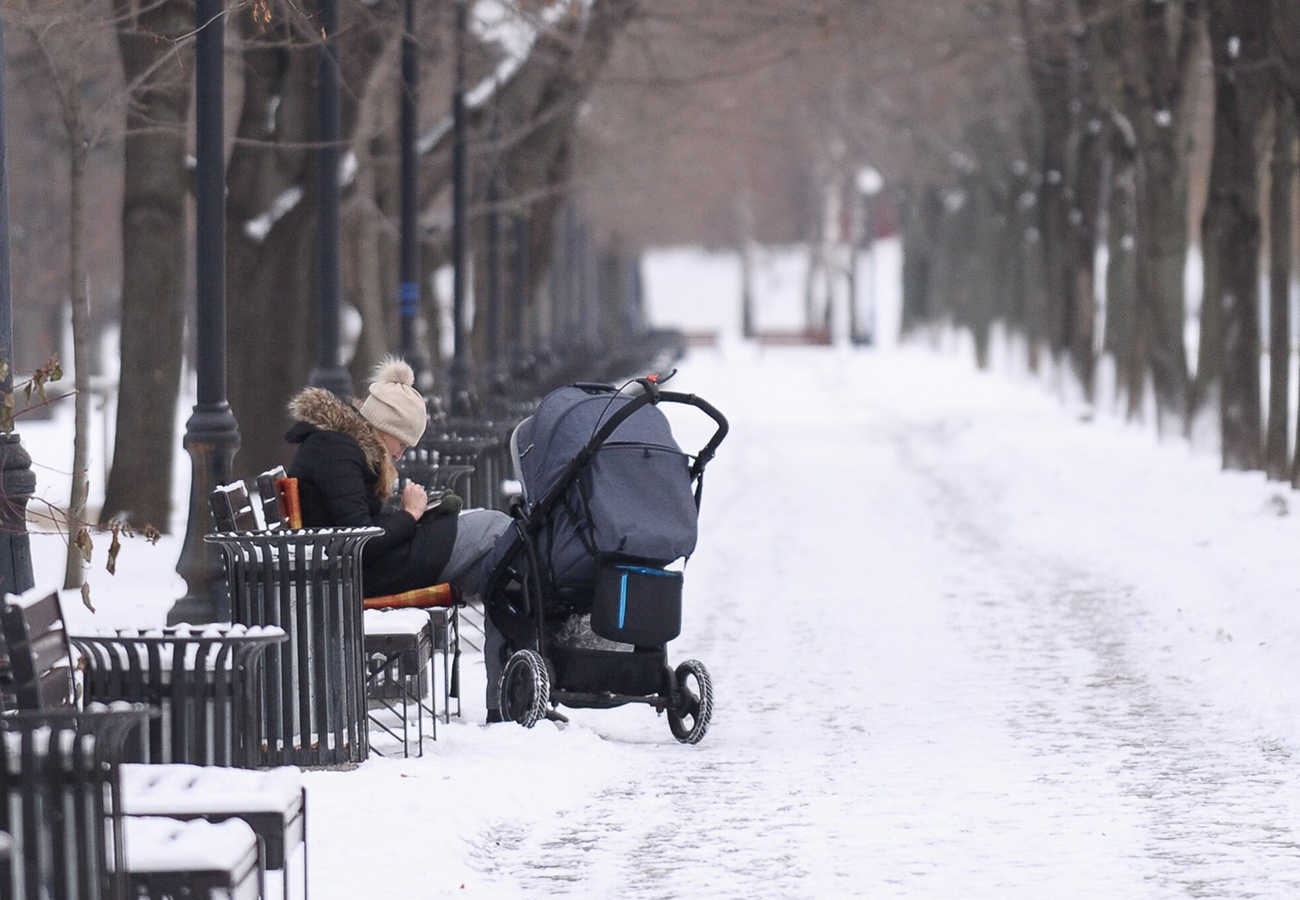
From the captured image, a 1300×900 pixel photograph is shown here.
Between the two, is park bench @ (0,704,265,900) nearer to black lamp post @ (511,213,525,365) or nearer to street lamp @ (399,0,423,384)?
street lamp @ (399,0,423,384)

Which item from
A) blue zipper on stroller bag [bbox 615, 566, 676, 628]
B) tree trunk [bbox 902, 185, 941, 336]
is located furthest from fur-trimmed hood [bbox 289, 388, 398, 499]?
tree trunk [bbox 902, 185, 941, 336]

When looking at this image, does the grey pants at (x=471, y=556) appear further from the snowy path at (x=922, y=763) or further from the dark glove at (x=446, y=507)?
the snowy path at (x=922, y=763)

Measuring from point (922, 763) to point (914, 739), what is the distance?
587mm

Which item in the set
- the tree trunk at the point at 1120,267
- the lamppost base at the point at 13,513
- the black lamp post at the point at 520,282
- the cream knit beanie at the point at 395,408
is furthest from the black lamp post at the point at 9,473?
the black lamp post at the point at 520,282

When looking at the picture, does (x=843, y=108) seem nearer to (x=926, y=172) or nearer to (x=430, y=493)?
(x=926, y=172)

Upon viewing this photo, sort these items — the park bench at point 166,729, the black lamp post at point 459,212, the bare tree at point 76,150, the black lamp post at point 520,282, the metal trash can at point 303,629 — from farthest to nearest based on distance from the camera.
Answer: the black lamp post at point 520,282 → the black lamp post at point 459,212 → the bare tree at point 76,150 → the metal trash can at point 303,629 → the park bench at point 166,729

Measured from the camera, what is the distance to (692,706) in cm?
983

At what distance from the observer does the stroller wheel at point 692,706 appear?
9680 millimetres

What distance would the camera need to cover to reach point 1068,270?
121ft

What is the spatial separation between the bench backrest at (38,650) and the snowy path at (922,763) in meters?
1.43

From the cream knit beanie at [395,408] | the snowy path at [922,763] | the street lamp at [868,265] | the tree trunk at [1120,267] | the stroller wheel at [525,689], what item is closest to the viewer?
the snowy path at [922,763]

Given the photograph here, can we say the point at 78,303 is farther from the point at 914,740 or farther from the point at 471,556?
the point at 914,740

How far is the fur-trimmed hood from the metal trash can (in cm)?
124

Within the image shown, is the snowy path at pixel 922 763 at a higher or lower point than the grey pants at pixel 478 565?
lower
